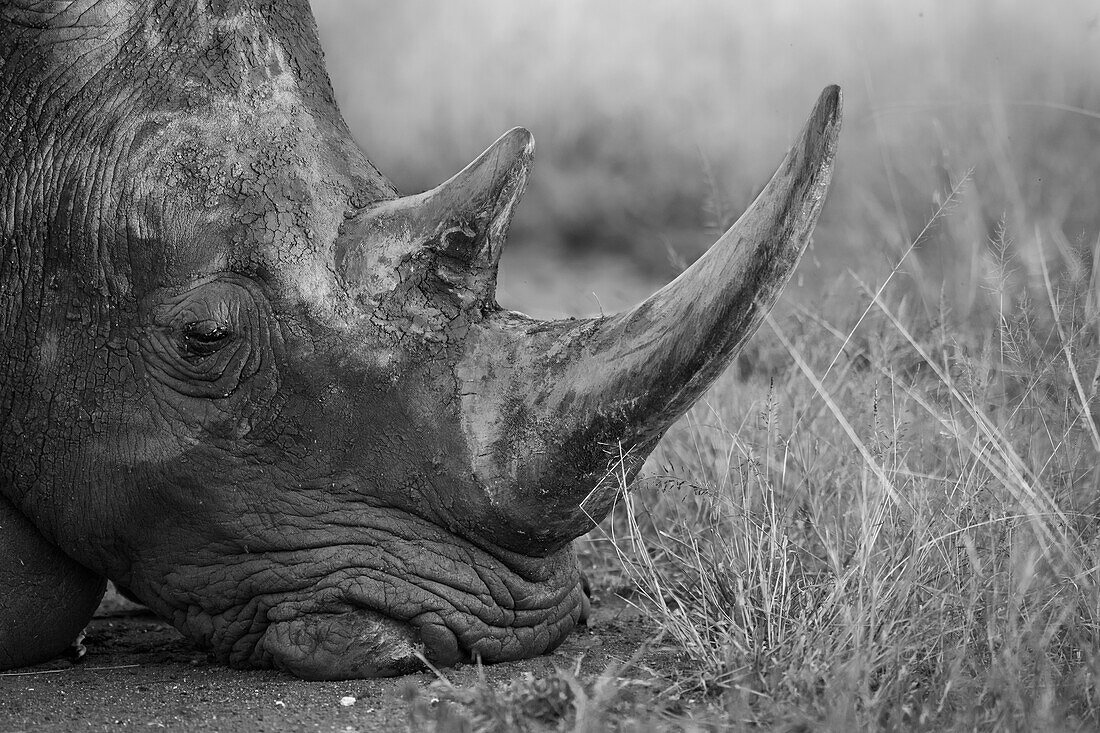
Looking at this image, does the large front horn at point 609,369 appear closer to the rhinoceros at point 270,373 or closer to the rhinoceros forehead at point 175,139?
the rhinoceros at point 270,373

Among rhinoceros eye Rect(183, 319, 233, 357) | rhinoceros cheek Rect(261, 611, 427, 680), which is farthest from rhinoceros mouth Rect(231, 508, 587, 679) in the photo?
rhinoceros eye Rect(183, 319, 233, 357)

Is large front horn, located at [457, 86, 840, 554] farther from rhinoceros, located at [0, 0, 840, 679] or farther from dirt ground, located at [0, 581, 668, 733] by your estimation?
dirt ground, located at [0, 581, 668, 733]

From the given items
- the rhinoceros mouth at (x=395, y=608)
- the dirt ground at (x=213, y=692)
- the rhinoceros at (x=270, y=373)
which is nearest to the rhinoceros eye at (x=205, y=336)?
the rhinoceros at (x=270, y=373)

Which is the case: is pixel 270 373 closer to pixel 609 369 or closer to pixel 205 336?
pixel 205 336

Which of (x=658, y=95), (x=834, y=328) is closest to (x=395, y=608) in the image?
(x=834, y=328)

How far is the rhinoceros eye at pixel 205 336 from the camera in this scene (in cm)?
315

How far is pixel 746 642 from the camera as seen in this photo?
3090 mm

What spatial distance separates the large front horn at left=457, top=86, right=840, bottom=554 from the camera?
2809 millimetres

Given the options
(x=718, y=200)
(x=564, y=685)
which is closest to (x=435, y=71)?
(x=718, y=200)

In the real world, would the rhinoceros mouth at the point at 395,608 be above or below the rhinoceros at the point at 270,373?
below

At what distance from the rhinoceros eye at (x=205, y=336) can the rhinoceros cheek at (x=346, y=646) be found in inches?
24.7

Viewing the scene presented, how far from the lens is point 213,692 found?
3.22m

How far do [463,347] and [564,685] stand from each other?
750mm

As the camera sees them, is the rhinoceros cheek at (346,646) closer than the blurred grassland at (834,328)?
No
